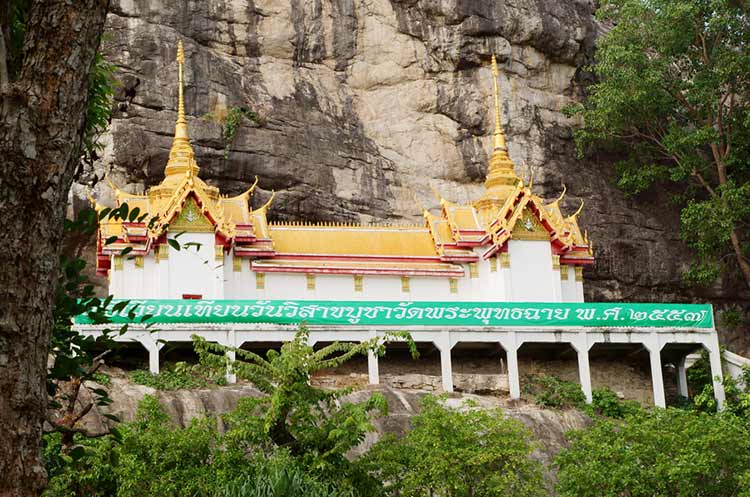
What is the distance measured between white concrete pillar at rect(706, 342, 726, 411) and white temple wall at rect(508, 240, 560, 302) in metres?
4.93

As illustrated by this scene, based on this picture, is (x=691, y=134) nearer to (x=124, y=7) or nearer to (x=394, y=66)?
(x=394, y=66)

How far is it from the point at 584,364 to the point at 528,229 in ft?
18.2

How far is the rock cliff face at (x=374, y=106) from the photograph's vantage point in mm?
41562

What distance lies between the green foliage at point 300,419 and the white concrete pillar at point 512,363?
1139cm

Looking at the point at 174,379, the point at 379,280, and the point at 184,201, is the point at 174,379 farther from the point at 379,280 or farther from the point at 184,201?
the point at 379,280

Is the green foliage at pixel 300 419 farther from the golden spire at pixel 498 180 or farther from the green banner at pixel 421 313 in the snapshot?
the golden spire at pixel 498 180

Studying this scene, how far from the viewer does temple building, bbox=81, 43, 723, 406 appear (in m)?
32.2

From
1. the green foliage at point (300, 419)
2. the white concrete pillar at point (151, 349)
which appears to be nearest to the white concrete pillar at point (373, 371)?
the white concrete pillar at point (151, 349)

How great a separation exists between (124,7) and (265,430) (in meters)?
25.9

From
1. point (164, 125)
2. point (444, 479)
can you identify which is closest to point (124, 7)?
point (164, 125)

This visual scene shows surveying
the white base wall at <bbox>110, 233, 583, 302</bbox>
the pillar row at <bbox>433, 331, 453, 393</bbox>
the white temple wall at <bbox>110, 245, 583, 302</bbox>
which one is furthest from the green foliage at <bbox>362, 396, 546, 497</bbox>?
the white temple wall at <bbox>110, 245, 583, 302</bbox>

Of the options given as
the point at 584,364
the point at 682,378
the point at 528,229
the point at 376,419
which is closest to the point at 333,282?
the point at 528,229

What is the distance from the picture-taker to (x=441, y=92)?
153 feet

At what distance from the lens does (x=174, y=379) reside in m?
29.4
